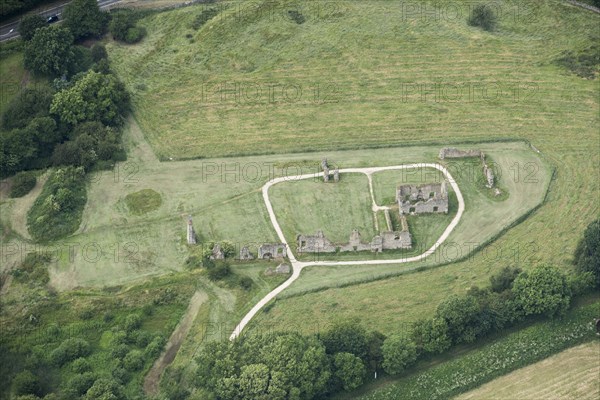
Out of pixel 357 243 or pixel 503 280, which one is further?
pixel 357 243

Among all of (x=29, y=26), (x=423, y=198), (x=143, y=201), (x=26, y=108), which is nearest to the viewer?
(x=423, y=198)

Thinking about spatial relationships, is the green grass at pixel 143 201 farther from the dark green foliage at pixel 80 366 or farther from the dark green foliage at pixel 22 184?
the dark green foliage at pixel 80 366

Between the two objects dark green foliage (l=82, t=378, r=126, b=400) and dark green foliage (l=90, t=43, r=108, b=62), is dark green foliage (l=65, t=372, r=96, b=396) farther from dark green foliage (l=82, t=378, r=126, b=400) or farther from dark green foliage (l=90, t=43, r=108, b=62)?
dark green foliage (l=90, t=43, r=108, b=62)

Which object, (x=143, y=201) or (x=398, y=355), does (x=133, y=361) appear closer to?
(x=143, y=201)

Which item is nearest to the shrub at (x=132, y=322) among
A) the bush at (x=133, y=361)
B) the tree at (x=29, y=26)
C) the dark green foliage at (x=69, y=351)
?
the bush at (x=133, y=361)

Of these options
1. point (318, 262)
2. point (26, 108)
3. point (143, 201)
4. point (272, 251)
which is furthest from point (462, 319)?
point (26, 108)

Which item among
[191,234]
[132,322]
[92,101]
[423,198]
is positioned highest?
[92,101]

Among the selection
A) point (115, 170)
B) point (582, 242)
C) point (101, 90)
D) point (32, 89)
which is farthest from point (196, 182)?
point (582, 242)

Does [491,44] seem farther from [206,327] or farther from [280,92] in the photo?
[206,327]
